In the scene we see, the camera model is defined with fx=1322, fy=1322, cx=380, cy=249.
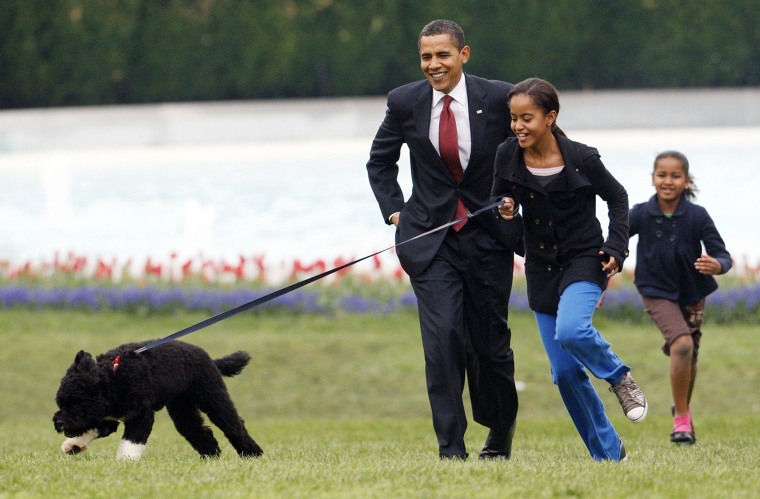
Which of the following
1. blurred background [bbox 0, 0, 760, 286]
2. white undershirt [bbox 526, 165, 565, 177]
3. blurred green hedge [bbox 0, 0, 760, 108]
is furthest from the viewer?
blurred green hedge [bbox 0, 0, 760, 108]

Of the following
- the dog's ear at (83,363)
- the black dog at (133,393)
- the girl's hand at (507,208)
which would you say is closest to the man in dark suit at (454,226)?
the girl's hand at (507,208)

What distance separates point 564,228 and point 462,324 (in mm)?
692

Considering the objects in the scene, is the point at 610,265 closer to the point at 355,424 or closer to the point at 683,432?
the point at 683,432

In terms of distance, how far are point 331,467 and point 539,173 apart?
1.68 metres

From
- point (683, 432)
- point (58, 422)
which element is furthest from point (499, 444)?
point (58, 422)

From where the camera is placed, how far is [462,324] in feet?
20.9

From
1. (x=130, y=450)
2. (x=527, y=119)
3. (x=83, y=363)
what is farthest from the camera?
(x=527, y=119)

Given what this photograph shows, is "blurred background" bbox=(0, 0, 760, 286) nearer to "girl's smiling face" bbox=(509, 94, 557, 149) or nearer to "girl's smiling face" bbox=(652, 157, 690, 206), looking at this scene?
"girl's smiling face" bbox=(652, 157, 690, 206)

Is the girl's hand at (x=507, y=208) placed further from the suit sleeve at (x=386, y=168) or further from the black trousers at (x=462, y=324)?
the suit sleeve at (x=386, y=168)

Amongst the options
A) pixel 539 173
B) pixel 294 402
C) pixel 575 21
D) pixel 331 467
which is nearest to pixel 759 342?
pixel 294 402

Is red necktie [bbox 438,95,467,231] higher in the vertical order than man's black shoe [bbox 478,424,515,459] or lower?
higher

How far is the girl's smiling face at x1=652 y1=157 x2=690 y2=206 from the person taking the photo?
7.67 metres

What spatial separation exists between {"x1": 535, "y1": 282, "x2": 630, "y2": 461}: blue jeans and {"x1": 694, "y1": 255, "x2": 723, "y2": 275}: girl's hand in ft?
4.48

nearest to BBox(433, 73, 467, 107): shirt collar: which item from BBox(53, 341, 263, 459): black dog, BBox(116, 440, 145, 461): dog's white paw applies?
BBox(53, 341, 263, 459): black dog
